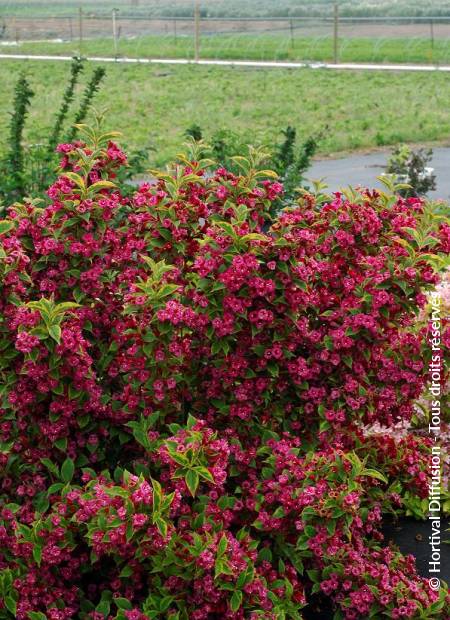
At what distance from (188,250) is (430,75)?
23.3 m

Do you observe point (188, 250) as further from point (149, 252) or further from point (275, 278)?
point (275, 278)

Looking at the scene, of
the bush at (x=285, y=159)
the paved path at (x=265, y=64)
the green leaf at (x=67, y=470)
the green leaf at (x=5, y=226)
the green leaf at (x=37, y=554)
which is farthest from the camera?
the paved path at (x=265, y=64)

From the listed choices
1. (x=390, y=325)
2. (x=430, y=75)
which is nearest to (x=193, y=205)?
(x=390, y=325)

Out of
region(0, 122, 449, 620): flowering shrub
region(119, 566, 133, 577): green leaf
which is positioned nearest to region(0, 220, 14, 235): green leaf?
region(0, 122, 449, 620): flowering shrub

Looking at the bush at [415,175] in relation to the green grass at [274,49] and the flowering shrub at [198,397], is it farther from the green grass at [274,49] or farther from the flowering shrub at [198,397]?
the green grass at [274,49]

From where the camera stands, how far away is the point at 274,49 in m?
34.7

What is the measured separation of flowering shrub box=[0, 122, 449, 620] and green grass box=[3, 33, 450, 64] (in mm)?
28147

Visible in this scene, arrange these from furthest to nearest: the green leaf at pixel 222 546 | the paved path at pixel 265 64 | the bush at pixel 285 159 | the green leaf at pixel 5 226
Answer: the paved path at pixel 265 64, the bush at pixel 285 159, the green leaf at pixel 5 226, the green leaf at pixel 222 546

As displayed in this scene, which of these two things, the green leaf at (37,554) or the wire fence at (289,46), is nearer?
the green leaf at (37,554)

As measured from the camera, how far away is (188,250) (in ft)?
11.9

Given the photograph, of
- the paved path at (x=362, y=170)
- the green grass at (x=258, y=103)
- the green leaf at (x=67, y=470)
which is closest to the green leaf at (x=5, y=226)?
the green leaf at (x=67, y=470)

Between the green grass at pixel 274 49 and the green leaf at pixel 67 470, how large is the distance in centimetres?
2877

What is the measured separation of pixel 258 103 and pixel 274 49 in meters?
15.0

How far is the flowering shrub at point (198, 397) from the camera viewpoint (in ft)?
9.62
